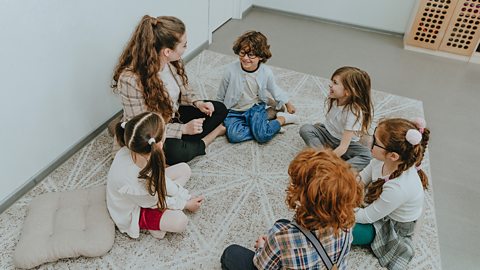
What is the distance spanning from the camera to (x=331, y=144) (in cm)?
184

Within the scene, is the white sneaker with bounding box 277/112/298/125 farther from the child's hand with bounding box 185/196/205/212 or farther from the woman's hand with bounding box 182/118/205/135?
the child's hand with bounding box 185/196/205/212

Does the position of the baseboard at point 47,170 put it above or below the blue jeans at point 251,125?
below

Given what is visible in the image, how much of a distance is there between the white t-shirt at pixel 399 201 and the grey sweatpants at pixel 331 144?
0.36m

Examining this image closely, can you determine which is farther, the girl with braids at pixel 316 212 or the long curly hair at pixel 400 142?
the long curly hair at pixel 400 142

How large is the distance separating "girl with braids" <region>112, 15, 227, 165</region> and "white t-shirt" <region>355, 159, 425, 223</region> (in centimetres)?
82

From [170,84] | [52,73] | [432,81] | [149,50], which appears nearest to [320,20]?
[432,81]

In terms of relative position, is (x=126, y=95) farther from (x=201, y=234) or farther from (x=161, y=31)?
(x=201, y=234)

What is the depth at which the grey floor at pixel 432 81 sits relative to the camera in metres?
1.66

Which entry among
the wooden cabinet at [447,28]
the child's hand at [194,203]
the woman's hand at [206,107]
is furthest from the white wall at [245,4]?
the child's hand at [194,203]

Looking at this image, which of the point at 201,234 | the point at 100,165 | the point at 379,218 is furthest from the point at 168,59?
A: the point at 379,218

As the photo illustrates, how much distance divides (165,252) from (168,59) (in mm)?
804

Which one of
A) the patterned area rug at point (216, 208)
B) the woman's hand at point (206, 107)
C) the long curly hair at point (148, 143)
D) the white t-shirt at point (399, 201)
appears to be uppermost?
→ the long curly hair at point (148, 143)

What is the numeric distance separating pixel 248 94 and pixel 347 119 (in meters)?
0.56

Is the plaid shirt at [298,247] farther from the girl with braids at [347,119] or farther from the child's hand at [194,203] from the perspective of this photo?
the girl with braids at [347,119]
